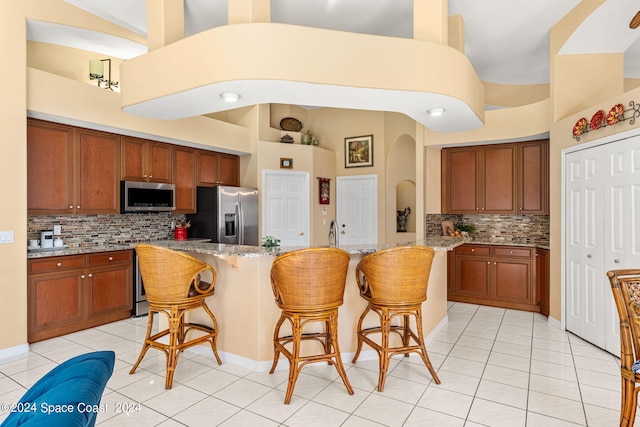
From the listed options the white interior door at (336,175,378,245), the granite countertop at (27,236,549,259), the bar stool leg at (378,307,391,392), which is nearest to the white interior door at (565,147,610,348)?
the granite countertop at (27,236,549,259)

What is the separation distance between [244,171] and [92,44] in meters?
2.63

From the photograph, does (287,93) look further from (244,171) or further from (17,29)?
(244,171)

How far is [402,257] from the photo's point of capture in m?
2.60

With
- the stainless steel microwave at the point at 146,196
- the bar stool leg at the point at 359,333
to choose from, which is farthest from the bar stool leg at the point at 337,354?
the stainless steel microwave at the point at 146,196

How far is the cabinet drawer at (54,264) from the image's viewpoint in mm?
3525

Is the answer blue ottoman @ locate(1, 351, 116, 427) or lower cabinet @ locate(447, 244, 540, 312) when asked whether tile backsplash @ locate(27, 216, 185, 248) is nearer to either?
blue ottoman @ locate(1, 351, 116, 427)

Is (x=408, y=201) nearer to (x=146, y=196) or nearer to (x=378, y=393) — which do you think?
(x=146, y=196)

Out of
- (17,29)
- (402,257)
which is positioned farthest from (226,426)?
(17,29)

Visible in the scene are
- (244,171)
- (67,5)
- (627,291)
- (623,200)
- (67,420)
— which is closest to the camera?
(67,420)

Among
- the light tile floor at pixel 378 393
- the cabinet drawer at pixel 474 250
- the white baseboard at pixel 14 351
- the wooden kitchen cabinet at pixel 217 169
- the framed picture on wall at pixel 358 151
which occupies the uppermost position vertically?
the framed picture on wall at pixel 358 151

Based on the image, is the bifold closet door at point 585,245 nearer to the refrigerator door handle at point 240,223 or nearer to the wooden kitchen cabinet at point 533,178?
the wooden kitchen cabinet at point 533,178

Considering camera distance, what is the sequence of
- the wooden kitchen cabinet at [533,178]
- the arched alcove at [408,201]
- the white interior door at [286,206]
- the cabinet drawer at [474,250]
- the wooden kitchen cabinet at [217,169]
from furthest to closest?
1. the arched alcove at [408,201]
2. the white interior door at [286,206]
3. the wooden kitchen cabinet at [217,169]
4. the cabinet drawer at [474,250]
5. the wooden kitchen cabinet at [533,178]

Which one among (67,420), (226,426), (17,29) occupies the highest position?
(17,29)

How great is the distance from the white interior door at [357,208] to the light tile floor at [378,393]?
3409 mm
